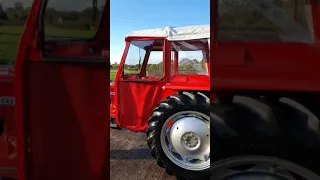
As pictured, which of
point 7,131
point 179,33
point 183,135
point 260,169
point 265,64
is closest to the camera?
point 265,64

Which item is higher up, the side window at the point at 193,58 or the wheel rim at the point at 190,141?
the side window at the point at 193,58

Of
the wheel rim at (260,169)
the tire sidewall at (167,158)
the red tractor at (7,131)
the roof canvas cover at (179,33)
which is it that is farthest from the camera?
the roof canvas cover at (179,33)

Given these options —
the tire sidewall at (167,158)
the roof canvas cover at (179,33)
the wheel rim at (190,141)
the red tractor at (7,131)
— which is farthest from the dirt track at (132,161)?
the red tractor at (7,131)

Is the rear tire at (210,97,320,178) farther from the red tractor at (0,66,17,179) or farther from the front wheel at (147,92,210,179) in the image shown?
the front wheel at (147,92,210,179)

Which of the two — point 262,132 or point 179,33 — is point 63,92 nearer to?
point 262,132

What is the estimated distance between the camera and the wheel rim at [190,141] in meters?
3.34

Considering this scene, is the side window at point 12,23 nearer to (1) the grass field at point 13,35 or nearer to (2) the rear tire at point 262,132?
(1) the grass field at point 13,35

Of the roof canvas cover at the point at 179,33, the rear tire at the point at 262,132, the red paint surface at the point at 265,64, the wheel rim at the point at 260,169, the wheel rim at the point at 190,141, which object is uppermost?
the roof canvas cover at the point at 179,33

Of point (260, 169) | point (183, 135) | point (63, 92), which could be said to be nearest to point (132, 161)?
point (183, 135)

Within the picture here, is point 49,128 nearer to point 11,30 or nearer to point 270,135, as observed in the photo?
point 11,30

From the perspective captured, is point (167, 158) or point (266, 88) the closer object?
point (266, 88)

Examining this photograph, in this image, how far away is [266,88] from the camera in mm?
1042

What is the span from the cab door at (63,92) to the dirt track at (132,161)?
2.01m

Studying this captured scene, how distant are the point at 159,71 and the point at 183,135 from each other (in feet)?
4.10
